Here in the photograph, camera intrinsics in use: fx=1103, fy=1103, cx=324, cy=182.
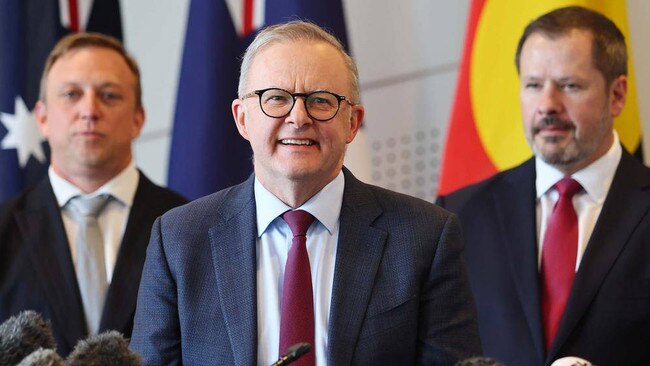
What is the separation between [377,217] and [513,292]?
97cm

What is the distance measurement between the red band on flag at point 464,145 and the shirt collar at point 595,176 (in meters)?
0.61

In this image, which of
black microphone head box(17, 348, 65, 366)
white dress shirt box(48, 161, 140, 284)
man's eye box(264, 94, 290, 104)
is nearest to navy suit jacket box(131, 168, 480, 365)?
man's eye box(264, 94, 290, 104)

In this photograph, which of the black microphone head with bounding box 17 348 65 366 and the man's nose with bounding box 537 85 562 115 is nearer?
the black microphone head with bounding box 17 348 65 366

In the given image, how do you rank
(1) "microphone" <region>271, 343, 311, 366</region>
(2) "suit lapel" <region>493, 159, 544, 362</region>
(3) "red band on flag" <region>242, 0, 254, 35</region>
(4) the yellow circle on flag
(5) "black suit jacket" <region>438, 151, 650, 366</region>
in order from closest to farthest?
(1) "microphone" <region>271, 343, 311, 366</region> → (5) "black suit jacket" <region>438, 151, 650, 366</region> → (2) "suit lapel" <region>493, 159, 544, 362</region> → (4) the yellow circle on flag → (3) "red band on flag" <region>242, 0, 254, 35</region>

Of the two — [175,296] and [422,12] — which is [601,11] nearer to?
[422,12]

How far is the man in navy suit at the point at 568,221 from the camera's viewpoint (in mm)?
3000

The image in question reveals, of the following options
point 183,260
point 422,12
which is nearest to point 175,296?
point 183,260

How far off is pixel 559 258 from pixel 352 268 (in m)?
1.07

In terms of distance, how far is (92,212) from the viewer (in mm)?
3461

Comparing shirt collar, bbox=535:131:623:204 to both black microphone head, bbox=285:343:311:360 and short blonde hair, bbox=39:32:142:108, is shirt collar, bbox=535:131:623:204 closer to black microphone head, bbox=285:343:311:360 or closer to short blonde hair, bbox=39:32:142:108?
short blonde hair, bbox=39:32:142:108

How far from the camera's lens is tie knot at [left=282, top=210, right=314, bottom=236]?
2.31 metres

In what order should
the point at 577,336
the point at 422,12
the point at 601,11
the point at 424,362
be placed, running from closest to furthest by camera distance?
the point at 424,362 → the point at 577,336 → the point at 601,11 → the point at 422,12

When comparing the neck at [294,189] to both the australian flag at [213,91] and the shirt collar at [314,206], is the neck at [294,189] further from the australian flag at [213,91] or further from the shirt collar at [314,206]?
the australian flag at [213,91]

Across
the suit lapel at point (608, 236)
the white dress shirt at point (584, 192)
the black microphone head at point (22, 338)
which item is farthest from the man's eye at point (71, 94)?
the black microphone head at point (22, 338)
